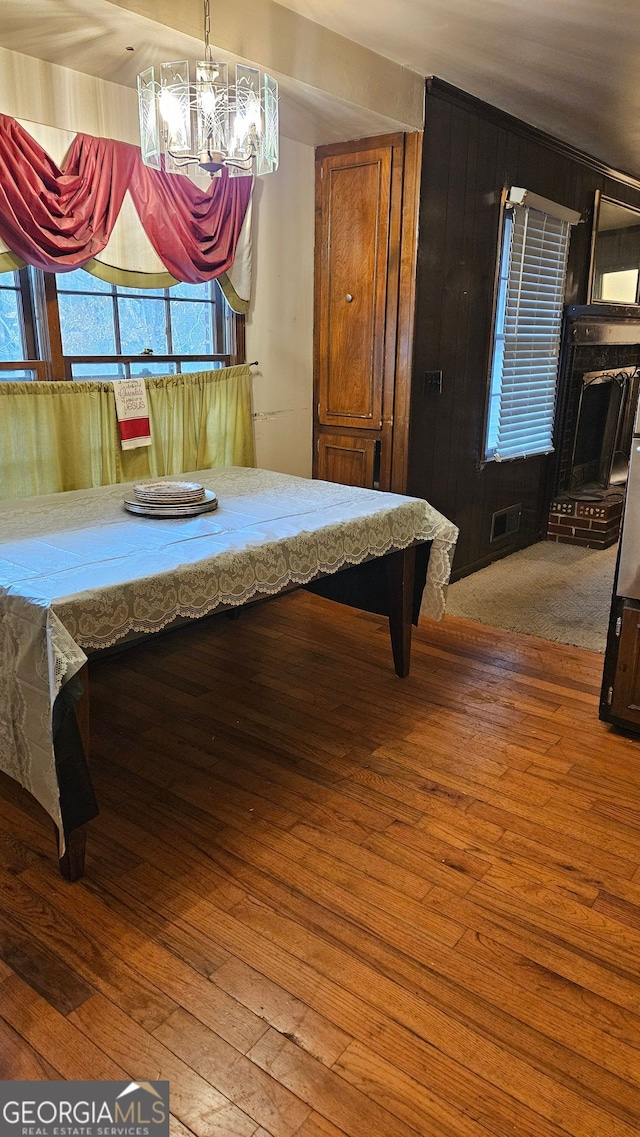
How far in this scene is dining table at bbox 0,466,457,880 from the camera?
66.6 inches

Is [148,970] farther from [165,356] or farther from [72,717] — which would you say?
[165,356]

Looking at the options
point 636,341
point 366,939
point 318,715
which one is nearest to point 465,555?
point 318,715

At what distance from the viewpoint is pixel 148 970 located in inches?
64.2

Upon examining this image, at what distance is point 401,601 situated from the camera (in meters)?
2.85

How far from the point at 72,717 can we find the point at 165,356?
2.01 metres

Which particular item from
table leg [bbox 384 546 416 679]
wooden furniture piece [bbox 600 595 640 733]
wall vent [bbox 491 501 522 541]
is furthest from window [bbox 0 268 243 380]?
wooden furniture piece [bbox 600 595 640 733]

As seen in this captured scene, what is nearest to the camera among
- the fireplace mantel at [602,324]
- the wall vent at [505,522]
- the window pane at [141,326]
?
the window pane at [141,326]

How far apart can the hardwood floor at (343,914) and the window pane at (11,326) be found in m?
1.30

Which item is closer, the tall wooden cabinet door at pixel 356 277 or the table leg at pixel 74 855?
the table leg at pixel 74 855

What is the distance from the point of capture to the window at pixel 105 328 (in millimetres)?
2744

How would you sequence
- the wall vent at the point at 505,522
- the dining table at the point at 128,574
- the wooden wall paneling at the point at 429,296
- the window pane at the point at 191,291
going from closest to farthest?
1. the dining table at the point at 128,574
2. the window pane at the point at 191,291
3. the wooden wall paneling at the point at 429,296
4. the wall vent at the point at 505,522

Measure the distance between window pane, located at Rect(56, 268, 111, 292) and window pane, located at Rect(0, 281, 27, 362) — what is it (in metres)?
0.17

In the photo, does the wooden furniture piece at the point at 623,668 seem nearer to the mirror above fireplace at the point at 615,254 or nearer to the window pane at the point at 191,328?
the window pane at the point at 191,328
